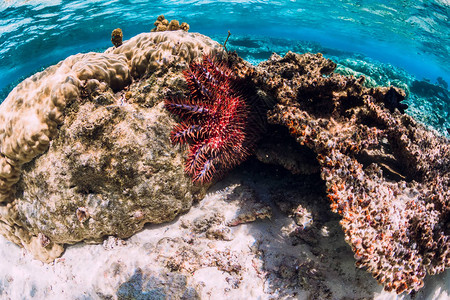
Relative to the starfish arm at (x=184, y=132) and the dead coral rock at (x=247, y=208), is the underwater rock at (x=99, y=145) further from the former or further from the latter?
the dead coral rock at (x=247, y=208)

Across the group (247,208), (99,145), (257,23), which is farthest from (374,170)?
(257,23)

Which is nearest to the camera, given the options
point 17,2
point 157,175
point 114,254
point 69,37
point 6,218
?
point 157,175

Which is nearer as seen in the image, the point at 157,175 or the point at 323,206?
the point at 157,175

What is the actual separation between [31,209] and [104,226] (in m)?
1.46

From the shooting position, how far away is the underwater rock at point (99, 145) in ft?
11.0

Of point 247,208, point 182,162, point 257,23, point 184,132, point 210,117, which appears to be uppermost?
point 210,117

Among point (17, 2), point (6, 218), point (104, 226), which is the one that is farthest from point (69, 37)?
point (104, 226)

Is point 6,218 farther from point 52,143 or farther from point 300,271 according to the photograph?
point 300,271

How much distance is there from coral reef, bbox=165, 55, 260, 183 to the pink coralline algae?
1.67 feet

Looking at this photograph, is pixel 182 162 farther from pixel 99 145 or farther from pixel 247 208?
pixel 247 208

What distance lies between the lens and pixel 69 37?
22188 mm

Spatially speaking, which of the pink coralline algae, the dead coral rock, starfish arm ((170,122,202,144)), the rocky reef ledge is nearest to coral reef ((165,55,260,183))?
starfish arm ((170,122,202,144))

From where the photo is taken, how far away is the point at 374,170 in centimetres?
346

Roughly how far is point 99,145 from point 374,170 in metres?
4.02
